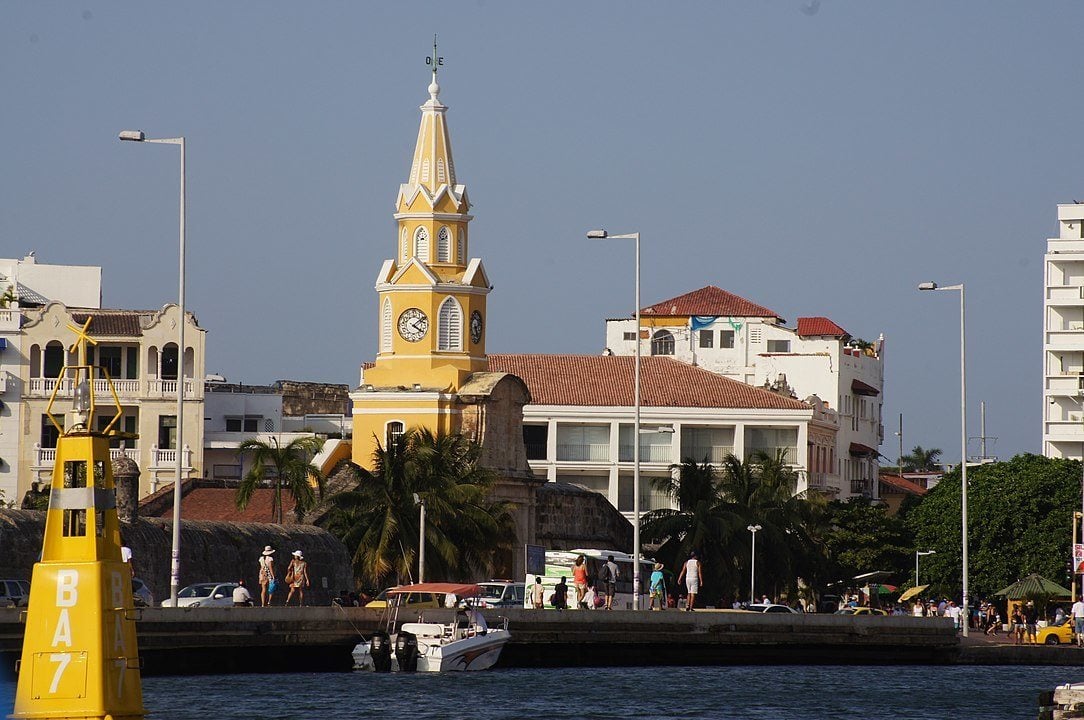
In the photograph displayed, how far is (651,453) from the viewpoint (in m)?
99.6

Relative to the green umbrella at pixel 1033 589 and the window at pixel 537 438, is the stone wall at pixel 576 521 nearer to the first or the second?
the window at pixel 537 438

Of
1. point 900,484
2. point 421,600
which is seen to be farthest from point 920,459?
point 421,600

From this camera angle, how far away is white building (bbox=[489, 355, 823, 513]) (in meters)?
99.0

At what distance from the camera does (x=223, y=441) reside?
8669 cm

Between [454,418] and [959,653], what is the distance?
82.8 ft

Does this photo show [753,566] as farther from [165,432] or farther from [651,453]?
[651,453]

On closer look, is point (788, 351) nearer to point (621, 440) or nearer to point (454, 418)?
point (621, 440)

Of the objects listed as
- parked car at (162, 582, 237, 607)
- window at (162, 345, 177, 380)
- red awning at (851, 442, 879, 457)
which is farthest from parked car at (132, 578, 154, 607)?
red awning at (851, 442, 879, 457)

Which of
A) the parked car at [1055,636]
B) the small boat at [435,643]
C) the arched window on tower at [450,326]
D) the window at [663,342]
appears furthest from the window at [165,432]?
the window at [663,342]

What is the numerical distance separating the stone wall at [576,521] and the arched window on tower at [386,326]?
8102mm

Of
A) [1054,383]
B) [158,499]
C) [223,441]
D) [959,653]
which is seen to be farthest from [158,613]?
[1054,383]

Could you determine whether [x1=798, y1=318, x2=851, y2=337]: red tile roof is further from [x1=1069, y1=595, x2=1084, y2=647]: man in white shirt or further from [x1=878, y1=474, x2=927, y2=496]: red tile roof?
[x1=1069, y1=595, x2=1084, y2=647]: man in white shirt

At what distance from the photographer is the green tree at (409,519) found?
64125 millimetres

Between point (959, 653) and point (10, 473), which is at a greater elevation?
point (10, 473)
